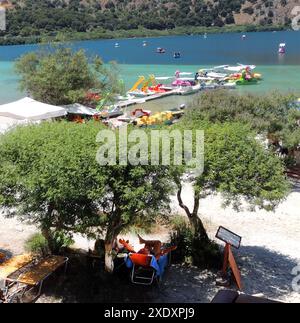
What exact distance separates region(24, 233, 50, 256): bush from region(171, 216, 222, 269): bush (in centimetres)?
261

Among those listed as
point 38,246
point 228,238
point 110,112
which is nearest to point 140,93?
point 110,112

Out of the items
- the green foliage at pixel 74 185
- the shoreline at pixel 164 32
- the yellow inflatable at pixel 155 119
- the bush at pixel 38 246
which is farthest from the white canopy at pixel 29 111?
the shoreline at pixel 164 32

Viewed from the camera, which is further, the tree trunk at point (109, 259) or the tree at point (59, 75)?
the tree at point (59, 75)

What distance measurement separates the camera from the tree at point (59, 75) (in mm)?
24984

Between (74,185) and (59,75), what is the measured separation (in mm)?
18480

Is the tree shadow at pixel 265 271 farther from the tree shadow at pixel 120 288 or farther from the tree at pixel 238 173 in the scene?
the tree at pixel 238 173

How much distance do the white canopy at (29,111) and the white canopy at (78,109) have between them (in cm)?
342

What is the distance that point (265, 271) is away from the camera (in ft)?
32.0

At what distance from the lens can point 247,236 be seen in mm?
11531

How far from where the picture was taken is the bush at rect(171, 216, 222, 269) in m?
9.75

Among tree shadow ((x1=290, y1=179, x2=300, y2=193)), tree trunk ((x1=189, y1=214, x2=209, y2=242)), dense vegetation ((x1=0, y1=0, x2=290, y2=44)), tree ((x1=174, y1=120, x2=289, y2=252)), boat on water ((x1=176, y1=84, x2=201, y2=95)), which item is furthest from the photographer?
dense vegetation ((x1=0, y1=0, x2=290, y2=44))

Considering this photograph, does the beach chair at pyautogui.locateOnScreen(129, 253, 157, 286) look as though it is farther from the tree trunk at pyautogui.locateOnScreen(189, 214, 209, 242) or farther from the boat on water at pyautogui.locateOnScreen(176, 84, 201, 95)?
the boat on water at pyautogui.locateOnScreen(176, 84, 201, 95)
